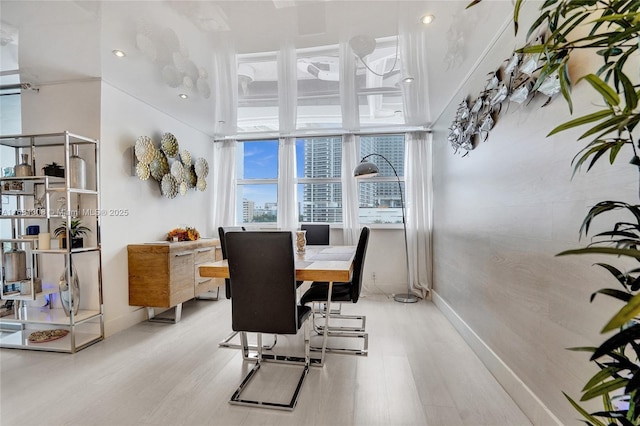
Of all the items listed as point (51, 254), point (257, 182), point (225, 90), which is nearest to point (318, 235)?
point (257, 182)

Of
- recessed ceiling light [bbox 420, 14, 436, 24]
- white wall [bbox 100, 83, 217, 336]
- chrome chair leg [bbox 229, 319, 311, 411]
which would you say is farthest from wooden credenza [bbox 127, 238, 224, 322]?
recessed ceiling light [bbox 420, 14, 436, 24]

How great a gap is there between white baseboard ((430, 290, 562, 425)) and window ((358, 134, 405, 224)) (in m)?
2.01

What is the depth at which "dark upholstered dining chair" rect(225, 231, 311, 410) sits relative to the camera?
1747 mm

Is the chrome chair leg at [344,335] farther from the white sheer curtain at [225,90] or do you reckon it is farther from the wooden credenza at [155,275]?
the white sheer curtain at [225,90]

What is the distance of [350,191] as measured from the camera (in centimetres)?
430

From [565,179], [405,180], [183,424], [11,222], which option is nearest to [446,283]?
[405,180]

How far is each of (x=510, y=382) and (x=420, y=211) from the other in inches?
101

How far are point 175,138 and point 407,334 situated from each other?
11.6 feet

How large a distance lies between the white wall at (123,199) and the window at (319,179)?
76.1 inches

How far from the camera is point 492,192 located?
2109 mm

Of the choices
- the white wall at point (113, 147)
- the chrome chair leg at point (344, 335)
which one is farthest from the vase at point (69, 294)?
the chrome chair leg at point (344, 335)

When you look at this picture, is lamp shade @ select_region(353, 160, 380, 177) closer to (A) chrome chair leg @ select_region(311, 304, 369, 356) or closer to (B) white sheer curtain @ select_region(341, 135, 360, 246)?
(B) white sheer curtain @ select_region(341, 135, 360, 246)

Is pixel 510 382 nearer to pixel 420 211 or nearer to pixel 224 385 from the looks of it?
pixel 224 385

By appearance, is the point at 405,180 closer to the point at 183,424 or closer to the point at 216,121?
the point at 216,121
